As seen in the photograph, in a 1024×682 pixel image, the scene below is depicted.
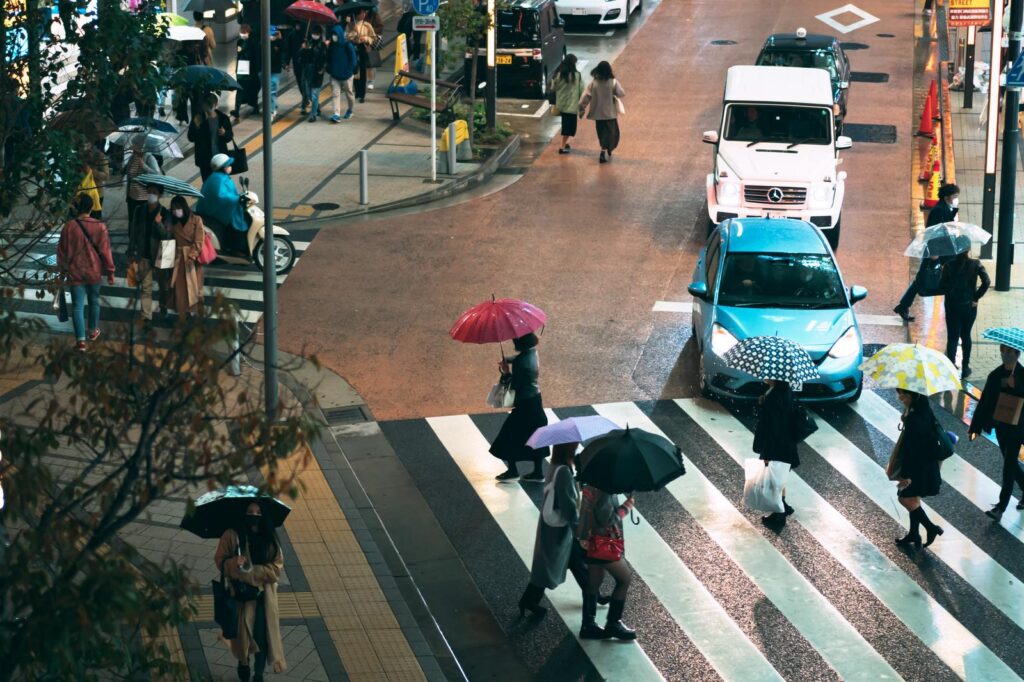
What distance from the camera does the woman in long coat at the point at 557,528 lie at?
1135 cm

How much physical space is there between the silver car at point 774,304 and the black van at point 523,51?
13.8m

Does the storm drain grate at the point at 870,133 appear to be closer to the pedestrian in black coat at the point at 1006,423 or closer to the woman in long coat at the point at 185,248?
the woman in long coat at the point at 185,248

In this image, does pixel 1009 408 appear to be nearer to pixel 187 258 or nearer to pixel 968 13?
pixel 187 258

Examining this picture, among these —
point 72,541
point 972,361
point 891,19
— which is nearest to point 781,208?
point 972,361

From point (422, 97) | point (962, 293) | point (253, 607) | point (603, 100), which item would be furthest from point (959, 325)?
point (422, 97)

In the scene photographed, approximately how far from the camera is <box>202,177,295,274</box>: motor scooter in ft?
66.4

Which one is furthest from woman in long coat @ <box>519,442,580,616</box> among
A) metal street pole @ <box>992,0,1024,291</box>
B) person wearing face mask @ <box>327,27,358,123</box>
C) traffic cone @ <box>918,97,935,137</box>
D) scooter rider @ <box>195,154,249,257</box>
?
traffic cone @ <box>918,97,935,137</box>

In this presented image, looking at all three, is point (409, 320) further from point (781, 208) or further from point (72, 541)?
point (72, 541)

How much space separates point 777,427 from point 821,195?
9233 mm

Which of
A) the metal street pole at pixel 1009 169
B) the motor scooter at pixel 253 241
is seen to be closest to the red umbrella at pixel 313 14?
the motor scooter at pixel 253 241

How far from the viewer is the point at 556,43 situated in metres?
32.8

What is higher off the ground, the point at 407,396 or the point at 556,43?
the point at 556,43

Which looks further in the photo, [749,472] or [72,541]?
[749,472]

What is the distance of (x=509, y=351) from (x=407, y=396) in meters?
1.93
